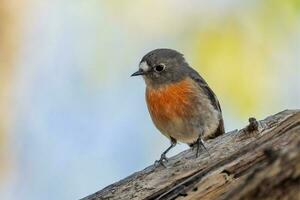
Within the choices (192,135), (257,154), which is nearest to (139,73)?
(192,135)

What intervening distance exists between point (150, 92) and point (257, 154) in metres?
1.89

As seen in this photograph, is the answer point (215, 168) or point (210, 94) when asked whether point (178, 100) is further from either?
point (215, 168)

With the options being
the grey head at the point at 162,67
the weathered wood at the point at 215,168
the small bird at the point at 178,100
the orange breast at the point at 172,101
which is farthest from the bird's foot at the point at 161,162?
the grey head at the point at 162,67

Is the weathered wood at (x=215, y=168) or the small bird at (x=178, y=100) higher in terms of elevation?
the small bird at (x=178, y=100)

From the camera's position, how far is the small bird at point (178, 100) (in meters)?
5.02

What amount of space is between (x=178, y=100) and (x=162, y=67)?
40 centimetres

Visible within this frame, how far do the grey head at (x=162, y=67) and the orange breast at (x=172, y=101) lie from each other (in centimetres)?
11

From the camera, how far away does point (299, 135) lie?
3.05m

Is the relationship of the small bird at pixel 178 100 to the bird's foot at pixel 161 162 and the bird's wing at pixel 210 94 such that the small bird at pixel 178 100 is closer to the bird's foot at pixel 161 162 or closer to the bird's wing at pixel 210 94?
the bird's wing at pixel 210 94

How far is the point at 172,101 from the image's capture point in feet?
16.6

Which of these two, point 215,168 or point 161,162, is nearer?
point 215,168

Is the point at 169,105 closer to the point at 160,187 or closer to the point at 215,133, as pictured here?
the point at 215,133

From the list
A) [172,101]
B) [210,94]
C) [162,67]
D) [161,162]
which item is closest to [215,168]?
[161,162]

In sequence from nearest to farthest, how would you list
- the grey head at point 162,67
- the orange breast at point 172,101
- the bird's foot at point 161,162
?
1. the bird's foot at point 161,162
2. the orange breast at point 172,101
3. the grey head at point 162,67
